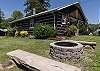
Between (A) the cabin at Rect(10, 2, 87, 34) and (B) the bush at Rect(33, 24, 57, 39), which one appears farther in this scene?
(A) the cabin at Rect(10, 2, 87, 34)

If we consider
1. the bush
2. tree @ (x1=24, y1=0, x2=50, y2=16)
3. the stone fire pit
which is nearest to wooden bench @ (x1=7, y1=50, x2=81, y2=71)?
the stone fire pit

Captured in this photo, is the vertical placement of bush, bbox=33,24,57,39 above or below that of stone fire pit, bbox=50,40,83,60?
above

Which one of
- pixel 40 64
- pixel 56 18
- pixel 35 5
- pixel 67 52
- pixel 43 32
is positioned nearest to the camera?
pixel 40 64

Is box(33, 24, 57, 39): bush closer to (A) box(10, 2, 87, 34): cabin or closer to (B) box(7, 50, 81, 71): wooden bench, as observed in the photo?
(A) box(10, 2, 87, 34): cabin

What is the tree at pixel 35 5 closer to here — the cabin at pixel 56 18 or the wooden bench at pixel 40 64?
the cabin at pixel 56 18

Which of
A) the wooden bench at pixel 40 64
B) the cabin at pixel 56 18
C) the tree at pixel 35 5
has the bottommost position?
the wooden bench at pixel 40 64

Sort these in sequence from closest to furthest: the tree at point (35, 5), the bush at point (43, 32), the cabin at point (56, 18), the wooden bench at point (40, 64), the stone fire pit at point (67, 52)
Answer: the wooden bench at point (40, 64) → the stone fire pit at point (67, 52) → the bush at point (43, 32) → the cabin at point (56, 18) → the tree at point (35, 5)

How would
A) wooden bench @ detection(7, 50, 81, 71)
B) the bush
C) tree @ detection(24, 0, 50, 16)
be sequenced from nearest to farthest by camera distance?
wooden bench @ detection(7, 50, 81, 71), the bush, tree @ detection(24, 0, 50, 16)

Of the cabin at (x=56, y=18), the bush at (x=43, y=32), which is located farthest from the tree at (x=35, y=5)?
the bush at (x=43, y=32)

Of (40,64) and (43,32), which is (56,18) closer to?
(43,32)

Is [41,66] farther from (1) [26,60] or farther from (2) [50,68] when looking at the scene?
(1) [26,60]

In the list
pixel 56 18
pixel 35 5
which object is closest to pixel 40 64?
pixel 56 18

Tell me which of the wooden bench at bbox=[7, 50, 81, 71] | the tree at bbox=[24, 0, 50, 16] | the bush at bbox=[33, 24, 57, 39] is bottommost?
the wooden bench at bbox=[7, 50, 81, 71]

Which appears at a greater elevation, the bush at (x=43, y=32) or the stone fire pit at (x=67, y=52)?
the bush at (x=43, y=32)
